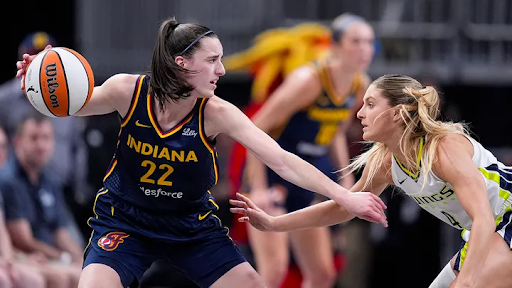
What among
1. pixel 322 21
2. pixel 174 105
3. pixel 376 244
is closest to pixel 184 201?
pixel 174 105

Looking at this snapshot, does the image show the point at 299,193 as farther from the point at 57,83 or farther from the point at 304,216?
the point at 57,83

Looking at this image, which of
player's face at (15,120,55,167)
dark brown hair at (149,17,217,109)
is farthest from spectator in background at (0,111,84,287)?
dark brown hair at (149,17,217,109)

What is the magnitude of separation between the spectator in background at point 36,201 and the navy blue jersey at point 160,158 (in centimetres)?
237

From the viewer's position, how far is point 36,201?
6777mm

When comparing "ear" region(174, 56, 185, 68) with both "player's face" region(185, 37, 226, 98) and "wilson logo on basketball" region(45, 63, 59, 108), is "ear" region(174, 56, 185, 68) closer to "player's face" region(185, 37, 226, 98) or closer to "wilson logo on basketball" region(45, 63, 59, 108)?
"player's face" region(185, 37, 226, 98)

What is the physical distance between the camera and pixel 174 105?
4.29m

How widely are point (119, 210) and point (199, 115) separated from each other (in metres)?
0.61

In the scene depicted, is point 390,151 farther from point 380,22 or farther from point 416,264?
point 380,22

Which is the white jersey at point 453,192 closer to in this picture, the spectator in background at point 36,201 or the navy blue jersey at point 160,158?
the navy blue jersey at point 160,158

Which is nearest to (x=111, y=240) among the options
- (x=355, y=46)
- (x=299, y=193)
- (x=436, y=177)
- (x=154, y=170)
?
(x=154, y=170)

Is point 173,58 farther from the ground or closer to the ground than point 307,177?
farther from the ground

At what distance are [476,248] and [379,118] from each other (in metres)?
0.78

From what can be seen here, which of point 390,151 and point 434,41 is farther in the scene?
point 434,41

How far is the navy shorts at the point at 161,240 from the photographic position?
4.32 m
